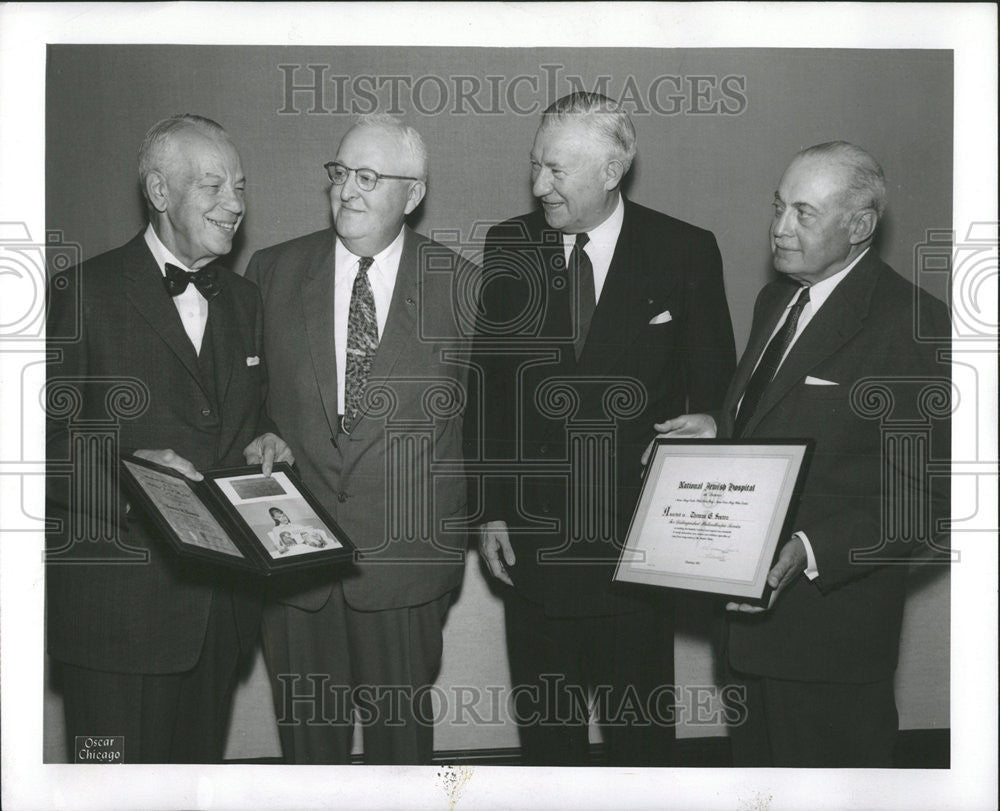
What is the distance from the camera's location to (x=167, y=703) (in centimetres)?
311

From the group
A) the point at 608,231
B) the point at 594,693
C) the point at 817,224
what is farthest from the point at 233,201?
the point at 594,693

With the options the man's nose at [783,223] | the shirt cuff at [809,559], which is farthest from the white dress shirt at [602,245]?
the shirt cuff at [809,559]

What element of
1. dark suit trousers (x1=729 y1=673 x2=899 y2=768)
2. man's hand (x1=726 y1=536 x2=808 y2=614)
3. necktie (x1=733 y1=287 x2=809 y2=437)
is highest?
necktie (x1=733 y1=287 x2=809 y2=437)

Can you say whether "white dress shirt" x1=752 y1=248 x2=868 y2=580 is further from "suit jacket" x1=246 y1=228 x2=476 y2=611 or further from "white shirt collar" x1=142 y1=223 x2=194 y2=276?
"white shirt collar" x1=142 y1=223 x2=194 y2=276

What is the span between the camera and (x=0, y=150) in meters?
3.22

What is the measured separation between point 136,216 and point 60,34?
2.16ft

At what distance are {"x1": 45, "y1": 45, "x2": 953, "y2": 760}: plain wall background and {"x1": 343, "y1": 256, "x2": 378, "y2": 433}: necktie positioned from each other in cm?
28

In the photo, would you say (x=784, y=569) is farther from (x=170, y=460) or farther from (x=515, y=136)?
(x=170, y=460)

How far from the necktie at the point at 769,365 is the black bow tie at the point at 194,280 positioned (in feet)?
5.51

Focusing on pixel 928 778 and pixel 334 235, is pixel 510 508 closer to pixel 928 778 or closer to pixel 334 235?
pixel 334 235

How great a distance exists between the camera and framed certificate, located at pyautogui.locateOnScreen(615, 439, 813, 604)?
2893mm

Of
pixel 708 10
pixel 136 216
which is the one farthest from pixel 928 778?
pixel 136 216

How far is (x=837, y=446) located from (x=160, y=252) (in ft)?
7.15

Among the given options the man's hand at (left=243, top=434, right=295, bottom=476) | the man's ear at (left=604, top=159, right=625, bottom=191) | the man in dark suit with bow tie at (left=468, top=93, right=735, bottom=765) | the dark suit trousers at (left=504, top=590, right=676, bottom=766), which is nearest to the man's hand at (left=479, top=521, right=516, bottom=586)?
the man in dark suit with bow tie at (left=468, top=93, right=735, bottom=765)
